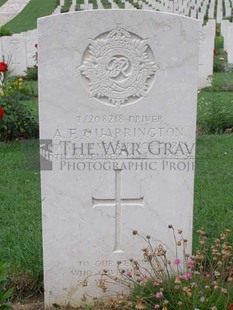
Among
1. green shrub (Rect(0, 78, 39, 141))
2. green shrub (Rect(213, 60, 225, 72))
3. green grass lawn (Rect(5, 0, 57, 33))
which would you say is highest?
green grass lawn (Rect(5, 0, 57, 33))

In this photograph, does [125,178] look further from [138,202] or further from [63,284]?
[63,284]

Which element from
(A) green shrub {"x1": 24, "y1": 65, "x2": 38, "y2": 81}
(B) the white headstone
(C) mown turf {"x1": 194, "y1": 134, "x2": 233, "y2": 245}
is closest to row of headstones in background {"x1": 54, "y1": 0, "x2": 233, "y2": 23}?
(B) the white headstone

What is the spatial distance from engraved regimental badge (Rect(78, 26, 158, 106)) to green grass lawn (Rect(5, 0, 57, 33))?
2279 centimetres

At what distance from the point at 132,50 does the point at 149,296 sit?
1243 millimetres

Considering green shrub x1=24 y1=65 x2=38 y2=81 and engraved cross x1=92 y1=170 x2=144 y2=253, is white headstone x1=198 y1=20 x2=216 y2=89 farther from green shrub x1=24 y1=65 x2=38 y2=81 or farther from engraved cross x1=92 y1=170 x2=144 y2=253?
engraved cross x1=92 y1=170 x2=144 y2=253

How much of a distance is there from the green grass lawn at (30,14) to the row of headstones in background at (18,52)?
41.5ft

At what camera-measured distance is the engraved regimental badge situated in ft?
9.57

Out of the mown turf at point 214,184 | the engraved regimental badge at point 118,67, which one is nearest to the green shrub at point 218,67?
the mown turf at point 214,184

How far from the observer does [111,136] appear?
9.94 feet

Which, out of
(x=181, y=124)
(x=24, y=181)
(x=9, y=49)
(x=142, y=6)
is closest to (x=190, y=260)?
(x=181, y=124)

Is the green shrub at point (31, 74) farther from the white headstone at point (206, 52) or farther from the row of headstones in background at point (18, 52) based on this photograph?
the white headstone at point (206, 52)

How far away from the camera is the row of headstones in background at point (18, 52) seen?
1211 centimetres

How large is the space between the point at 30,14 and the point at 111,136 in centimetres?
2894

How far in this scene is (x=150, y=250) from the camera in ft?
10.4
